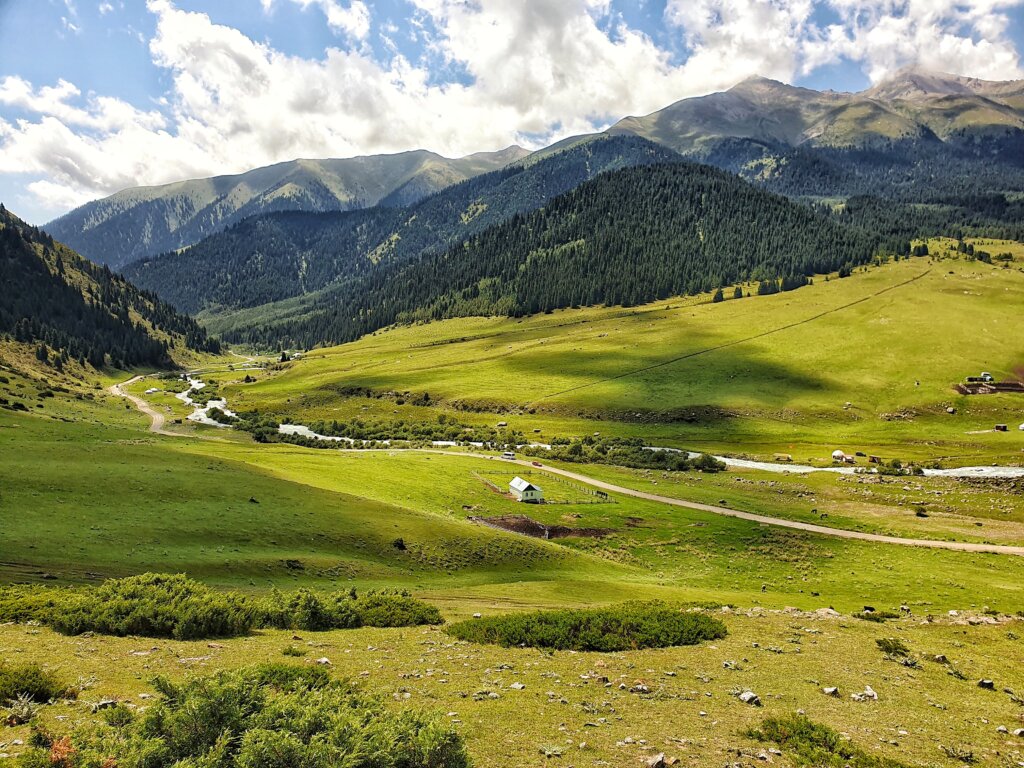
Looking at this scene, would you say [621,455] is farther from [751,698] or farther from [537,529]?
[751,698]

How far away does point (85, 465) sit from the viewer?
45719mm

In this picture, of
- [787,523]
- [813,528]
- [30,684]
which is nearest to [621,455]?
[787,523]

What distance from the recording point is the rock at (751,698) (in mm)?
18219

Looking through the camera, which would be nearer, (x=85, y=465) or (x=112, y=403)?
(x=85, y=465)

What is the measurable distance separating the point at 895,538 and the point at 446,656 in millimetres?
63201

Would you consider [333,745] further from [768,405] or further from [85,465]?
[768,405]

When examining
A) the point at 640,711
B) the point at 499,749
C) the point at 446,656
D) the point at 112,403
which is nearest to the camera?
the point at 499,749

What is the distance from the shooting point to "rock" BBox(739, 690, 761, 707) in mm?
18219

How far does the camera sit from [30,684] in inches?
566

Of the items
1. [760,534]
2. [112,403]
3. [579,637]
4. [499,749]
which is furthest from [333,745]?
[112,403]

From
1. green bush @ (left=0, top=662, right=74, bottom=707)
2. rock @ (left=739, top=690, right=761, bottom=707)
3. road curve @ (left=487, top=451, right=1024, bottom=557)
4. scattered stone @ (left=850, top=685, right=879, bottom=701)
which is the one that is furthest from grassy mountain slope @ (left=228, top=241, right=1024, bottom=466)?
green bush @ (left=0, top=662, right=74, bottom=707)

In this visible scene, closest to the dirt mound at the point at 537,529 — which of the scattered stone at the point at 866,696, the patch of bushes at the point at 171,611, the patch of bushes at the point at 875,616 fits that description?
the patch of bushes at the point at 875,616

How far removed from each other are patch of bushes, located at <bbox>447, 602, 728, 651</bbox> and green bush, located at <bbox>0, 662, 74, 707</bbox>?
46.5 feet

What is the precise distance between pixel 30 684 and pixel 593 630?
63.3ft
